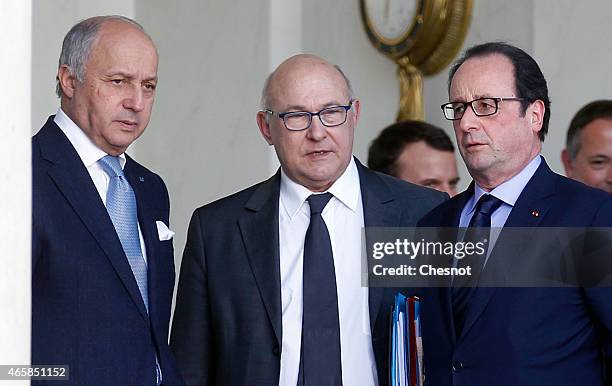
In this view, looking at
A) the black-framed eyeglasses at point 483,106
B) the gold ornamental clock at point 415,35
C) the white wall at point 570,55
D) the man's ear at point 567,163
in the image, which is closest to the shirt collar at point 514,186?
the black-framed eyeglasses at point 483,106

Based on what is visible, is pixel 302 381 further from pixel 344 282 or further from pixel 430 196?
pixel 430 196

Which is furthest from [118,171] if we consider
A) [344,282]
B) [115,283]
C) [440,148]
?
[440,148]

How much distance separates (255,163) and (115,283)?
2654mm

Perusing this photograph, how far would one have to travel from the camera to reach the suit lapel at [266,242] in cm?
381

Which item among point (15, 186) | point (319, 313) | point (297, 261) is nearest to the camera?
point (15, 186)

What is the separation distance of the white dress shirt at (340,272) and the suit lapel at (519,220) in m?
0.54

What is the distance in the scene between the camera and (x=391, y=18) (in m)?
6.23

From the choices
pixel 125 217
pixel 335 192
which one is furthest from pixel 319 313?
pixel 125 217

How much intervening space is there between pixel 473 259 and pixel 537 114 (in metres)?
0.45

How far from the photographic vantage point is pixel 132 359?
11.6ft

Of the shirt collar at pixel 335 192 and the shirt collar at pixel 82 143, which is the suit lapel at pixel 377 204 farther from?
the shirt collar at pixel 82 143

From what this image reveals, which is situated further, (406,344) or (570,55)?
(570,55)

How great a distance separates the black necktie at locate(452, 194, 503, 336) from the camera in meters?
3.37

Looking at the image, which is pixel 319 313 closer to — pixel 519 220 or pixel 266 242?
pixel 266 242
